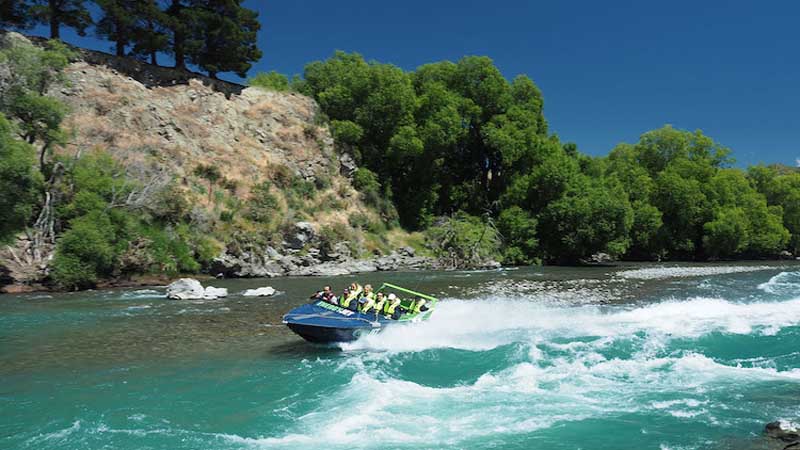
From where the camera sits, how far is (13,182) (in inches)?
1078

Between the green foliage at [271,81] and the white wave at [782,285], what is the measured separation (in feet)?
160

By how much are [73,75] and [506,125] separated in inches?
1631

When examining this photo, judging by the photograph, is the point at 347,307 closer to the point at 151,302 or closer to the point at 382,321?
the point at 382,321

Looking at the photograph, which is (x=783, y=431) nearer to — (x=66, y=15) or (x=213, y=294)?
(x=213, y=294)

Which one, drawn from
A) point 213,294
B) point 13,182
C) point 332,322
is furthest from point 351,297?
point 13,182

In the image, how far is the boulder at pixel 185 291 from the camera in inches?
1066

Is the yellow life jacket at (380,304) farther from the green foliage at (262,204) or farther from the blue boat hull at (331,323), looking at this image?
the green foliage at (262,204)

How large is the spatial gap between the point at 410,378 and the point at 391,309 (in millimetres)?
4317

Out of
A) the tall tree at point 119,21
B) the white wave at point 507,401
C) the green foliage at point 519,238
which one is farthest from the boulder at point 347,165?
the white wave at point 507,401

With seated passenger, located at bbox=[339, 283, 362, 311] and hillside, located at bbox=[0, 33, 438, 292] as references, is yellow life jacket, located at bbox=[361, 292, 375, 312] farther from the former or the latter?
hillside, located at bbox=[0, 33, 438, 292]

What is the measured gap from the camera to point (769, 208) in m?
71.2

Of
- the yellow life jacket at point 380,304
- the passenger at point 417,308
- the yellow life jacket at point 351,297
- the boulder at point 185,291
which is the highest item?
the yellow life jacket at point 351,297

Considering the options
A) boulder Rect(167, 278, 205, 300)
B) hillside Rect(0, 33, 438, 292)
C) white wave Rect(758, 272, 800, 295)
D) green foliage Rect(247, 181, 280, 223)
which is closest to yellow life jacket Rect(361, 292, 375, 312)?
boulder Rect(167, 278, 205, 300)

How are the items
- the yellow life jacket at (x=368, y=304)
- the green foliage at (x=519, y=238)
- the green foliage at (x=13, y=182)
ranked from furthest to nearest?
the green foliage at (x=519, y=238), the green foliage at (x=13, y=182), the yellow life jacket at (x=368, y=304)
